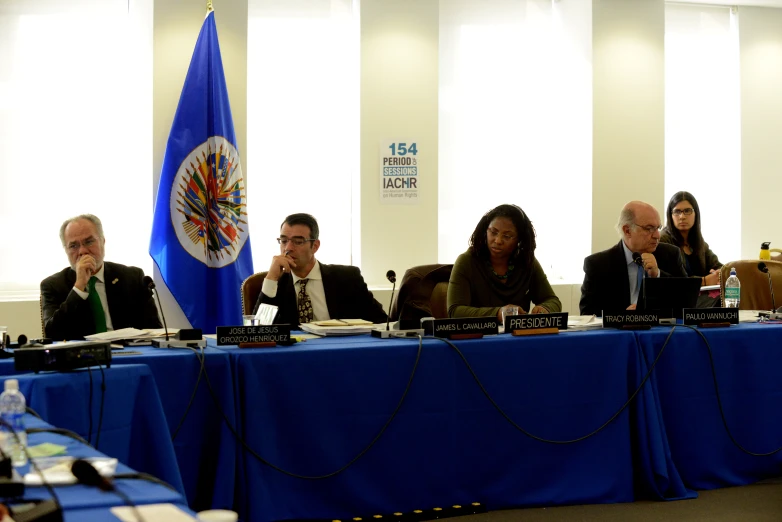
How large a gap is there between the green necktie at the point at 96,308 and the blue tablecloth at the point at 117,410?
1302 mm

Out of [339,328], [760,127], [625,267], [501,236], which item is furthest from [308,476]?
[760,127]

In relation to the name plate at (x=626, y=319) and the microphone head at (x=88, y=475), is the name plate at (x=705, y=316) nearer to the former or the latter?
the name plate at (x=626, y=319)

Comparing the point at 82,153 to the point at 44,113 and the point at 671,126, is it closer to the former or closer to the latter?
the point at 44,113

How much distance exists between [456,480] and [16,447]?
1.86 meters

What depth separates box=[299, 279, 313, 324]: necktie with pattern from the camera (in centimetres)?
391

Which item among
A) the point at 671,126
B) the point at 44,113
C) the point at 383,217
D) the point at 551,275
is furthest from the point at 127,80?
the point at 671,126

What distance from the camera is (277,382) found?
276 cm

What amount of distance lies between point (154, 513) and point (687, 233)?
5257mm

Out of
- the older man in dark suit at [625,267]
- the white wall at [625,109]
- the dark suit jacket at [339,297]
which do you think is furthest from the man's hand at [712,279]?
the dark suit jacket at [339,297]

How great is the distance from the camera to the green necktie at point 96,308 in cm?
352

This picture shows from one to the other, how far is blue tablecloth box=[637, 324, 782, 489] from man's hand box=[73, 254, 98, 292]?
→ 87.0 inches

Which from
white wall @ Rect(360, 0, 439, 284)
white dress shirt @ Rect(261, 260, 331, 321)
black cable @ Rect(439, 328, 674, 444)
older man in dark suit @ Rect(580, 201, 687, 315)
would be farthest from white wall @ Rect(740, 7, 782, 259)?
white dress shirt @ Rect(261, 260, 331, 321)

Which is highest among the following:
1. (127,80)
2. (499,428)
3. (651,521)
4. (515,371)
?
(127,80)

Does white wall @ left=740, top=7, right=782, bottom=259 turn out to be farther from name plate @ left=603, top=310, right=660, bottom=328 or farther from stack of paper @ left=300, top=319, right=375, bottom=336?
stack of paper @ left=300, top=319, right=375, bottom=336
